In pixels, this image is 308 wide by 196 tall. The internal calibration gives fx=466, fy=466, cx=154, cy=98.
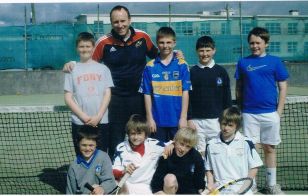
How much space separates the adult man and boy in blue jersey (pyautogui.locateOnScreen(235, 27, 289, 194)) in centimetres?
75

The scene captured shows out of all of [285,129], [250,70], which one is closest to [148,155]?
[250,70]

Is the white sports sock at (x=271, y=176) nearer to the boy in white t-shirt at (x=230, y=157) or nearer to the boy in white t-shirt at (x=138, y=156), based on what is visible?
the boy in white t-shirt at (x=230, y=157)

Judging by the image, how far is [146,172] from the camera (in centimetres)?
293

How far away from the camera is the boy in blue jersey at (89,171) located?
2.77m

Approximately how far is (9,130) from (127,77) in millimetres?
3803

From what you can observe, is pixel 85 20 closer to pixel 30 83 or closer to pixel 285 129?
pixel 30 83

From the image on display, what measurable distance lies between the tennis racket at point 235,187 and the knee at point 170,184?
22 centimetres

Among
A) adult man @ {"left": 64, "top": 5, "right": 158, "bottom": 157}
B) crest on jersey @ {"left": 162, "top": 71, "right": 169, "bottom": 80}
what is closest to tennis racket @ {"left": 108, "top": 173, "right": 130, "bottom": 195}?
adult man @ {"left": 64, "top": 5, "right": 158, "bottom": 157}

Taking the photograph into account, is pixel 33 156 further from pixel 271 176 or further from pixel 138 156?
pixel 271 176

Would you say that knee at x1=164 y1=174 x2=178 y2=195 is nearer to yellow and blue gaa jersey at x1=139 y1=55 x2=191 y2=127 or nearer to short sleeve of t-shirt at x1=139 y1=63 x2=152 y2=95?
yellow and blue gaa jersey at x1=139 y1=55 x2=191 y2=127

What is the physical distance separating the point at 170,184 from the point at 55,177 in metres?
1.59

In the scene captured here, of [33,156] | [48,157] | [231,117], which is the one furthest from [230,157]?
[33,156]

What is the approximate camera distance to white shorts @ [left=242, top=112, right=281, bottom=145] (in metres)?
3.32

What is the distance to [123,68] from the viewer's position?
3.31m
